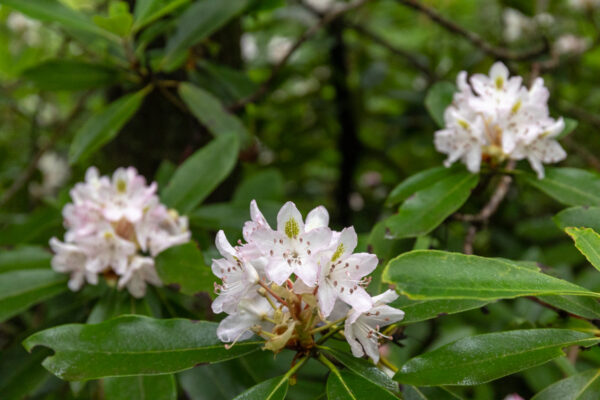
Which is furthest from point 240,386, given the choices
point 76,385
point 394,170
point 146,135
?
point 394,170

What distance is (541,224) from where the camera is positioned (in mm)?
2150

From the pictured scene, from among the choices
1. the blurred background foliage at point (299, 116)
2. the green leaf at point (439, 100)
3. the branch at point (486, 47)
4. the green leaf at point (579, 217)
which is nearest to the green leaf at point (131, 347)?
the blurred background foliage at point (299, 116)

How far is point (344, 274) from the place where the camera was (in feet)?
2.71

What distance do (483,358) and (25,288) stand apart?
1.04 metres

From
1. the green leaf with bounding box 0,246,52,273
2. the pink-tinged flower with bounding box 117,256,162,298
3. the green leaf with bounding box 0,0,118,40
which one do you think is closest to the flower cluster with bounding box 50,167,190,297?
the pink-tinged flower with bounding box 117,256,162,298

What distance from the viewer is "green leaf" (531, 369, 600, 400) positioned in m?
0.87

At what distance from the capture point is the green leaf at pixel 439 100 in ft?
4.70

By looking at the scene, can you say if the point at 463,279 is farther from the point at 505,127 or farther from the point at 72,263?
the point at 72,263

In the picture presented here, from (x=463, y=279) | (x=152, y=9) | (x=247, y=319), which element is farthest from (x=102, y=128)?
(x=463, y=279)

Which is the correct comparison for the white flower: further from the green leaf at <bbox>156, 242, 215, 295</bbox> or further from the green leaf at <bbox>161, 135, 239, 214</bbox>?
the green leaf at <bbox>161, 135, 239, 214</bbox>

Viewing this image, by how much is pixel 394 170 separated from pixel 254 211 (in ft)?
5.52

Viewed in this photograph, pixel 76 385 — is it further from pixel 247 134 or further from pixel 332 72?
pixel 332 72

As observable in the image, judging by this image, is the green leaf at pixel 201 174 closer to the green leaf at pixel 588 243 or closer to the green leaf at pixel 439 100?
the green leaf at pixel 439 100

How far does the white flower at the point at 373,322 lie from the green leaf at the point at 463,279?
0.40ft
